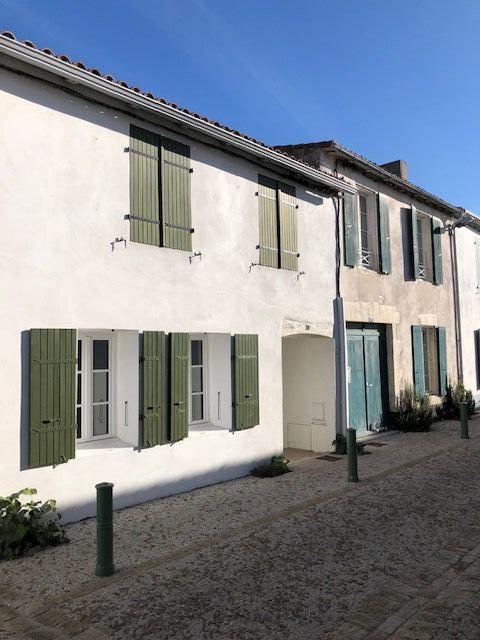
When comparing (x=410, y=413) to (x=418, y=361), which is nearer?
(x=410, y=413)

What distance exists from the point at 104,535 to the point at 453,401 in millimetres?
10950

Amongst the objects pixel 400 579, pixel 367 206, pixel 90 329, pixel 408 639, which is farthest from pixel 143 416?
pixel 367 206

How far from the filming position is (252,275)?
25.2 feet

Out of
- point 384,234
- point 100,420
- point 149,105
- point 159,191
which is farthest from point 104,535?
point 384,234

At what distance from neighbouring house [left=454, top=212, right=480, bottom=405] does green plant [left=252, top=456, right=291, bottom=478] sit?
27.2 ft

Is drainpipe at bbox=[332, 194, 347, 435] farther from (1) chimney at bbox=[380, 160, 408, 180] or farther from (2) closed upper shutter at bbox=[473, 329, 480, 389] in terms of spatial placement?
(2) closed upper shutter at bbox=[473, 329, 480, 389]

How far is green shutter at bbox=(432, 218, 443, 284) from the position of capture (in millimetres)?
13078

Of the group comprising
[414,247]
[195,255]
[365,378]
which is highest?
[414,247]

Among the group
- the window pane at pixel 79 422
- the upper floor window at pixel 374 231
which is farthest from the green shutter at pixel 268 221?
the window pane at pixel 79 422

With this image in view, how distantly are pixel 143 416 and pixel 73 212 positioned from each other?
239cm

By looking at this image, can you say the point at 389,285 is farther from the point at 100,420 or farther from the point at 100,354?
the point at 100,420

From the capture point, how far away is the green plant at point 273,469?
7.39 metres

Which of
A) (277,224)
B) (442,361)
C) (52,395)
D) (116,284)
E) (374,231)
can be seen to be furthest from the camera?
(442,361)

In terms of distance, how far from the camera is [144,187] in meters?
6.27
